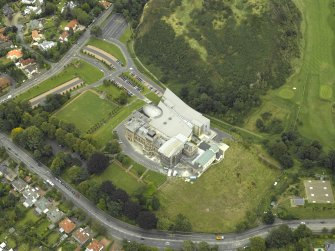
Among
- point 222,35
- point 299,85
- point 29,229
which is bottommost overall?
point 29,229

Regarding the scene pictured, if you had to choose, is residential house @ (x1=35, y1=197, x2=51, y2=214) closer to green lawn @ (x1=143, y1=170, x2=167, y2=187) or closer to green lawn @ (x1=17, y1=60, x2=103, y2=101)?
green lawn @ (x1=143, y1=170, x2=167, y2=187)

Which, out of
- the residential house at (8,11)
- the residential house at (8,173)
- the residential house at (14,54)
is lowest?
the residential house at (8,173)

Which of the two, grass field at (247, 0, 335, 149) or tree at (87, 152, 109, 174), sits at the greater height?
grass field at (247, 0, 335, 149)

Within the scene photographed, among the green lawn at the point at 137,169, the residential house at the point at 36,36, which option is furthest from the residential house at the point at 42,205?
the residential house at the point at 36,36

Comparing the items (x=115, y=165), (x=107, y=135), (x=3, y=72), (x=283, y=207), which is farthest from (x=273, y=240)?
(x=3, y=72)

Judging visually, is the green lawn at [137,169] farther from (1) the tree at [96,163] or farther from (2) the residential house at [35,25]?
(2) the residential house at [35,25]

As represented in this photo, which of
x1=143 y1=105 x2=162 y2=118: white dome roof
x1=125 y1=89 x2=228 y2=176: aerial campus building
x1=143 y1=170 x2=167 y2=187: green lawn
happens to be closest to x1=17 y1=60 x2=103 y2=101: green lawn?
x1=143 y1=105 x2=162 y2=118: white dome roof

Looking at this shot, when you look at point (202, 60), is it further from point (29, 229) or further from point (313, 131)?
point (29, 229)
